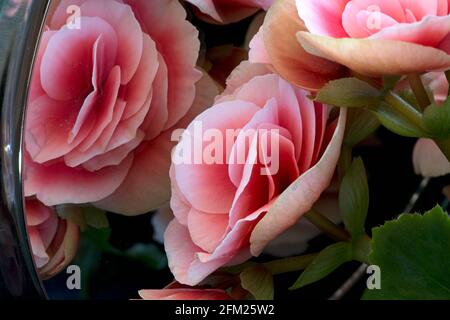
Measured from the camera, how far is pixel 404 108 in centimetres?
20

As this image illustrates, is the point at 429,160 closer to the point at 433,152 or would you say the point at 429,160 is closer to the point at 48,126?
the point at 433,152

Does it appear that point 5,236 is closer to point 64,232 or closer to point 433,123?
point 64,232

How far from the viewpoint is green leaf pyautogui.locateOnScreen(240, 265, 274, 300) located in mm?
210

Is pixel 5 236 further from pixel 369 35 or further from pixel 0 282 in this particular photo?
pixel 369 35

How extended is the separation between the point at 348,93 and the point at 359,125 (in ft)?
0.06

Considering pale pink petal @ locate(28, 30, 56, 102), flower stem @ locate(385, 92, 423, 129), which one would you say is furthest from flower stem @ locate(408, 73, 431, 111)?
pale pink petal @ locate(28, 30, 56, 102)

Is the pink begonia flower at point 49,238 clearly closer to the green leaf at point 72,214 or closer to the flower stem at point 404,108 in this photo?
the green leaf at point 72,214

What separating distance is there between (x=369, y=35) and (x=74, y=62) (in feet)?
0.28

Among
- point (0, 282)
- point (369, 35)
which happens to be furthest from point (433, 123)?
point (0, 282)

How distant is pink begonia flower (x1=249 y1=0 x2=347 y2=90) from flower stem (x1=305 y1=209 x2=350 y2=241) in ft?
0.13

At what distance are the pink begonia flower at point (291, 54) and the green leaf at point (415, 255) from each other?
4 cm

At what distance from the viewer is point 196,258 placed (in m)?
0.21

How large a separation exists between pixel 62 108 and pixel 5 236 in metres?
0.04

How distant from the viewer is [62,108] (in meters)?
0.21
